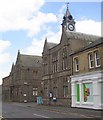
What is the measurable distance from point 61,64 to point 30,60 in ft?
95.7

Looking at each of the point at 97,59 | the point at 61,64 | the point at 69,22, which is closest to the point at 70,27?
the point at 69,22

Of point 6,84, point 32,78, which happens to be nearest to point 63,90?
point 32,78

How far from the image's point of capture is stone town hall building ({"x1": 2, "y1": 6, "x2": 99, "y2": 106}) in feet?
128

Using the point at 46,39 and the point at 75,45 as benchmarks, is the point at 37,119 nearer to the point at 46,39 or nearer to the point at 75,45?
the point at 75,45

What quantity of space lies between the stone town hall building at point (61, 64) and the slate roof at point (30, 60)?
751 inches

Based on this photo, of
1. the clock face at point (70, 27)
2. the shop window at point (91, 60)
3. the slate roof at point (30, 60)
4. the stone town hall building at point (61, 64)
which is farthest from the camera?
the clock face at point (70, 27)

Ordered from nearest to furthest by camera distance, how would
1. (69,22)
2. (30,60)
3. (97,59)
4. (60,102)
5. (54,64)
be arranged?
(97,59) < (60,102) < (54,64) < (30,60) < (69,22)

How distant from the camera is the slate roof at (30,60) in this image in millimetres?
68331

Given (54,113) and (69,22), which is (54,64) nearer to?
(54,113)

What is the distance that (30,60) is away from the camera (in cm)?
6994

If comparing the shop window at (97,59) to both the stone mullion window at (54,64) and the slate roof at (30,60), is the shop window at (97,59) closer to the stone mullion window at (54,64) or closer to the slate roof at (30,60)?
the stone mullion window at (54,64)

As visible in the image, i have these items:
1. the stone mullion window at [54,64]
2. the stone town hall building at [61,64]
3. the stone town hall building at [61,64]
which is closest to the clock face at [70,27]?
the stone town hall building at [61,64]

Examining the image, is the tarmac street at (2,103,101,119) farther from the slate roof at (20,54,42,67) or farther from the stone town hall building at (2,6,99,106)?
the slate roof at (20,54,42,67)

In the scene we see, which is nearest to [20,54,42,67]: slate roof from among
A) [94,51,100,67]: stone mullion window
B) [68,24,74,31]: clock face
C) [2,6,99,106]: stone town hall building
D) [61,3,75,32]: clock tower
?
[61,3,75,32]: clock tower
